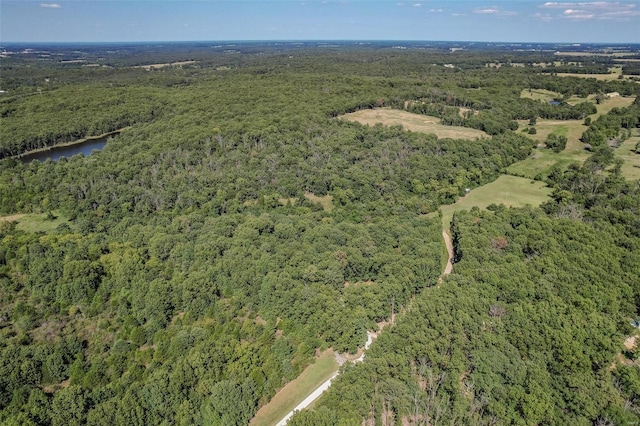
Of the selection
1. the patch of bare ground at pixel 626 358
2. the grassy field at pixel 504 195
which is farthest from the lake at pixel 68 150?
the patch of bare ground at pixel 626 358

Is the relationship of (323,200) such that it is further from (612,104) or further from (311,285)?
(612,104)

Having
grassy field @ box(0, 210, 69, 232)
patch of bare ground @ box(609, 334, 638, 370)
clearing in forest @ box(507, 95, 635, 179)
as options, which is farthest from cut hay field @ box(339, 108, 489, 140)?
grassy field @ box(0, 210, 69, 232)

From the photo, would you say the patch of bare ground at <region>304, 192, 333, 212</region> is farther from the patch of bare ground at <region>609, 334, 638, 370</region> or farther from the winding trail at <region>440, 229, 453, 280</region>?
the patch of bare ground at <region>609, 334, 638, 370</region>

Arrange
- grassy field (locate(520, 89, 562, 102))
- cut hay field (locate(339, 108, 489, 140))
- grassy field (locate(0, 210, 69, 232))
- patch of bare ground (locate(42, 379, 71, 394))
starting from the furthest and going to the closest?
grassy field (locate(520, 89, 562, 102))
cut hay field (locate(339, 108, 489, 140))
grassy field (locate(0, 210, 69, 232))
patch of bare ground (locate(42, 379, 71, 394))

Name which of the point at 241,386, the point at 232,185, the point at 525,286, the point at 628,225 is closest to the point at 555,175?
the point at 628,225

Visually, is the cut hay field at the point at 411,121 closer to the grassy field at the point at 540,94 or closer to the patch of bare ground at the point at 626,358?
the grassy field at the point at 540,94
